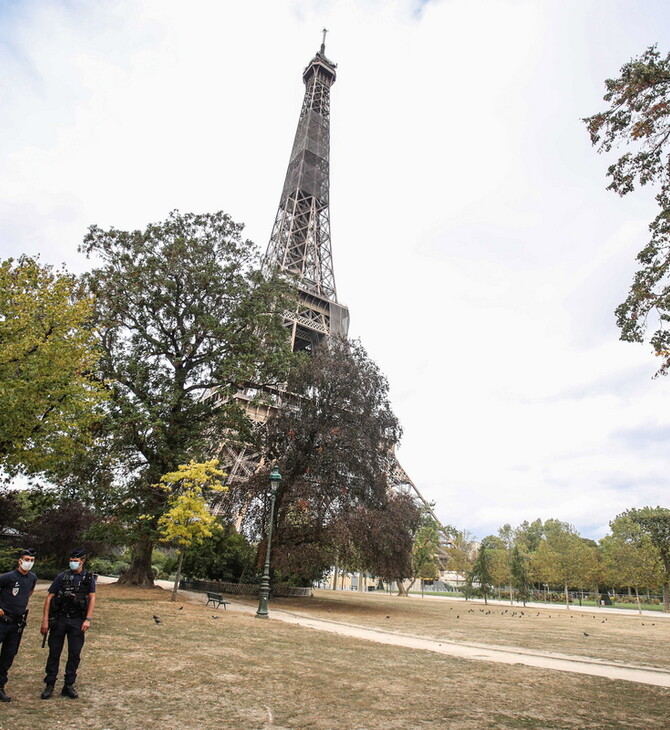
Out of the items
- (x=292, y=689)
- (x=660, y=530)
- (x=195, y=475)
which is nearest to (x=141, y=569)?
(x=195, y=475)

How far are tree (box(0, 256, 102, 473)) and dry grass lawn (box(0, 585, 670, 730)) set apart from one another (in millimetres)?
6123

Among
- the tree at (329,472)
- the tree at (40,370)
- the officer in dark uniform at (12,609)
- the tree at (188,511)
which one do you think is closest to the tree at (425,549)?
the tree at (329,472)

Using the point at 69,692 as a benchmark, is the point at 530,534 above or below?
above

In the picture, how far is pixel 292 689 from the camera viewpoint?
6.55 metres

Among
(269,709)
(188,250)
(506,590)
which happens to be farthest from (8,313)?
(506,590)

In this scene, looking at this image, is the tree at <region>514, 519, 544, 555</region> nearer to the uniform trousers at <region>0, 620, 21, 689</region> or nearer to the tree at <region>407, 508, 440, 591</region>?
the tree at <region>407, 508, 440, 591</region>

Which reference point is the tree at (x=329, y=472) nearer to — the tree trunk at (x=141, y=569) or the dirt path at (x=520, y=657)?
the tree trunk at (x=141, y=569)

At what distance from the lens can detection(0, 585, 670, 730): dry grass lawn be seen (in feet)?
→ 17.0

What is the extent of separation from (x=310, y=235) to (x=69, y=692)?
5552 centimetres

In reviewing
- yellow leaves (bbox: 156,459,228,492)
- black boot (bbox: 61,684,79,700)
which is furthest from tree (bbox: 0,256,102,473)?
black boot (bbox: 61,684,79,700)

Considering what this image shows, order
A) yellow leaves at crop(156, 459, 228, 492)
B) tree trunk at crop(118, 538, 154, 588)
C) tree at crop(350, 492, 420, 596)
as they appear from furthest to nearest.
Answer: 1. tree at crop(350, 492, 420, 596)
2. tree trunk at crop(118, 538, 154, 588)
3. yellow leaves at crop(156, 459, 228, 492)

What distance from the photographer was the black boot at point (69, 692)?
5.44 metres

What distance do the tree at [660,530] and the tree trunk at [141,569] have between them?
4378 centimetres

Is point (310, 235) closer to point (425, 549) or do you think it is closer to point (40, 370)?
point (425, 549)
